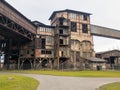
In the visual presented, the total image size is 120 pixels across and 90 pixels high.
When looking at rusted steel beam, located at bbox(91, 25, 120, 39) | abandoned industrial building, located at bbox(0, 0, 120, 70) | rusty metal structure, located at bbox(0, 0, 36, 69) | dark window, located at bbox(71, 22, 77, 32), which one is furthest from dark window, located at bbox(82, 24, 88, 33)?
rusty metal structure, located at bbox(0, 0, 36, 69)

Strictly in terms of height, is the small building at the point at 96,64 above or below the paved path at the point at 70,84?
above

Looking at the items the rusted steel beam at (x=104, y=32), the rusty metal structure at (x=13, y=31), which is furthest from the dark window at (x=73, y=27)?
the rusty metal structure at (x=13, y=31)

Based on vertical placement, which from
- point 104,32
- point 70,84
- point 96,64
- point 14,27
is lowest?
point 70,84

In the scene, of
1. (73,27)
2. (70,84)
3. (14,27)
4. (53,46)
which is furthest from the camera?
(73,27)

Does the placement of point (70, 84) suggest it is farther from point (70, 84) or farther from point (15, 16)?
point (15, 16)

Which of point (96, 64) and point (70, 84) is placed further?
point (96, 64)

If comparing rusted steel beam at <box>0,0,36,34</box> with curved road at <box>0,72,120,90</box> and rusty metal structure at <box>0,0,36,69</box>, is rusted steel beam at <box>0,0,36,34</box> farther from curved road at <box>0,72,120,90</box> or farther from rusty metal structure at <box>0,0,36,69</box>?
curved road at <box>0,72,120,90</box>

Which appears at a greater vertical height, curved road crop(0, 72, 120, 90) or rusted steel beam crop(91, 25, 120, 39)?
rusted steel beam crop(91, 25, 120, 39)

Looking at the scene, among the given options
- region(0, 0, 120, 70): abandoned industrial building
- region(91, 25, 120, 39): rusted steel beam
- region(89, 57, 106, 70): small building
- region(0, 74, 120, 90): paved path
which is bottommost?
region(0, 74, 120, 90): paved path

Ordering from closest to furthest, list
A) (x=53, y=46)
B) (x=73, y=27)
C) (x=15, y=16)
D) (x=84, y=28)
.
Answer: (x=15, y=16) → (x=53, y=46) → (x=73, y=27) → (x=84, y=28)

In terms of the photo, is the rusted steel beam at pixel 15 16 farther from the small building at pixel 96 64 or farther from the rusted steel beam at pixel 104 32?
the rusted steel beam at pixel 104 32

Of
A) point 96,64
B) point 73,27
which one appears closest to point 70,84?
point 96,64

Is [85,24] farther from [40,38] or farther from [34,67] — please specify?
[34,67]

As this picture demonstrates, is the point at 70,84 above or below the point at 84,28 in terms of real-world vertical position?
below
